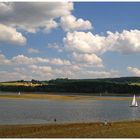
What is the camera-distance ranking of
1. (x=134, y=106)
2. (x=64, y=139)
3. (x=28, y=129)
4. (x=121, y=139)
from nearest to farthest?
1. (x=121, y=139)
2. (x=64, y=139)
3. (x=28, y=129)
4. (x=134, y=106)

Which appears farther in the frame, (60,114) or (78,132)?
(60,114)

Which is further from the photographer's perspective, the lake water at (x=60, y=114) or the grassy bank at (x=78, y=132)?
the lake water at (x=60, y=114)

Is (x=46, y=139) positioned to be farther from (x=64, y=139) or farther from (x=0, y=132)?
(x=0, y=132)

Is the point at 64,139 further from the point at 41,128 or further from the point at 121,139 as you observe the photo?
the point at 41,128

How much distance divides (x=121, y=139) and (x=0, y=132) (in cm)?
1999

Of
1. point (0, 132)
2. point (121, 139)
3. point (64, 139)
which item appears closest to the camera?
point (121, 139)

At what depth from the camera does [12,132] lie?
4531 centimetres

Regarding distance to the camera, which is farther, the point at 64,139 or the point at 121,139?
the point at 64,139

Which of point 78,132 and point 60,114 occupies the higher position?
point 60,114

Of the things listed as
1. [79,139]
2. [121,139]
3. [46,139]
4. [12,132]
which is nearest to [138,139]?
[121,139]

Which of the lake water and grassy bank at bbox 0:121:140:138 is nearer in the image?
grassy bank at bbox 0:121:140:138

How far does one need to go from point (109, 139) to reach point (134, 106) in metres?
92.0

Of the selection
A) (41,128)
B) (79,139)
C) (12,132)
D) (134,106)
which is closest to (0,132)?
(12,132)

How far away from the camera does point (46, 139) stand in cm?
3123
